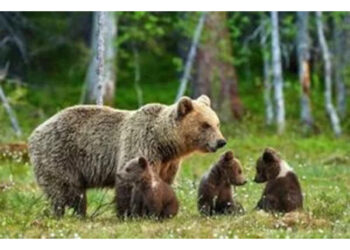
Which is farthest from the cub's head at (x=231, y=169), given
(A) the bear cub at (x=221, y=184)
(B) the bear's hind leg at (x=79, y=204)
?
(B) the bear's hind leg at (x=79, y=204)

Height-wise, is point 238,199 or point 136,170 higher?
point 136,170

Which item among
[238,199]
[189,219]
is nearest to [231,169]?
[189,219]

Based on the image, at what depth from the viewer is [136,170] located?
1193 centimetres

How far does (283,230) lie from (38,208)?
300cm

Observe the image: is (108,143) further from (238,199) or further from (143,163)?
(238,199)

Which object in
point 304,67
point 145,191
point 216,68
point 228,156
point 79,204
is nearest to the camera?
point 145,191

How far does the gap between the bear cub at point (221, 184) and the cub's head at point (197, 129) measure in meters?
0.19

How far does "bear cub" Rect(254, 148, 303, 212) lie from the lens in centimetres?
1216

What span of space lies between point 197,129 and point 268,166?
0.82 meters

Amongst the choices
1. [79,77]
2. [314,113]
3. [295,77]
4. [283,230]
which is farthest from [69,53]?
[283,230]

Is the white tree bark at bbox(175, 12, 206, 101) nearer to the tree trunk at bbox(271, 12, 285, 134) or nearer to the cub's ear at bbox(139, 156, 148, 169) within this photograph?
the tree trunk at bbox(271, 12, 285, 134)

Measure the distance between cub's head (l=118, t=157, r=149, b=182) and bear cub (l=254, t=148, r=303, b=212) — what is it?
127 centimetres

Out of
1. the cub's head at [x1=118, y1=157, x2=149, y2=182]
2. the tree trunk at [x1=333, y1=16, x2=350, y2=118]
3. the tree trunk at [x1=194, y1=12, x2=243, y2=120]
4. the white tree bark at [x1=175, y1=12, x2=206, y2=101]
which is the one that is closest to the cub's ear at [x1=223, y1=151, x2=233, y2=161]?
the cub's head at [x1=118, y1=157, x2=149, y2=182]

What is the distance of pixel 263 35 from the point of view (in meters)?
28.8
